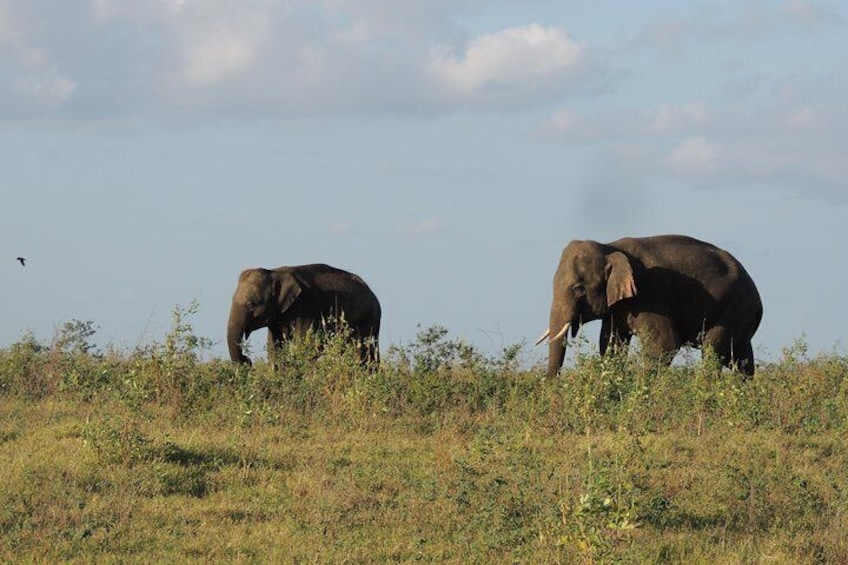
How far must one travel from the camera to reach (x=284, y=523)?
1020cm

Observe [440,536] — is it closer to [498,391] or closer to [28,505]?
[28,505]

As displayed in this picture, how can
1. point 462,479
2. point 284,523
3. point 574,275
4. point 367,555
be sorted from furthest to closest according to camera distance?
point 574,275, point 462,479, point 284,523, point 367,555

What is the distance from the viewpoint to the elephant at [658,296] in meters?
20.7

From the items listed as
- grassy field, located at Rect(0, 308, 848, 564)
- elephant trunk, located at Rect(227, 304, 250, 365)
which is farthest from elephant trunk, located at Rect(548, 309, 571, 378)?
elephant trunk, located at Rect(227, 304, 250, 365)

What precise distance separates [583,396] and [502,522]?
449cm

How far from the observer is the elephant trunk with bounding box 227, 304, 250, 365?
23.3m

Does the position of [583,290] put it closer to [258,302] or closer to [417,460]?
[258,302]

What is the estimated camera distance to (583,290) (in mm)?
20703

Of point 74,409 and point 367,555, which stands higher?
point 74,409

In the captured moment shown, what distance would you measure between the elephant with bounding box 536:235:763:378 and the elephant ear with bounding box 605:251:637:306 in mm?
16

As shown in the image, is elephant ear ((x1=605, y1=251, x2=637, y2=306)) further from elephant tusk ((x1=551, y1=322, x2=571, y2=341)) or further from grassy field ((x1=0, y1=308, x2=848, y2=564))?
grassy field ((x1=0, y1=308, x2=848, y2=564))

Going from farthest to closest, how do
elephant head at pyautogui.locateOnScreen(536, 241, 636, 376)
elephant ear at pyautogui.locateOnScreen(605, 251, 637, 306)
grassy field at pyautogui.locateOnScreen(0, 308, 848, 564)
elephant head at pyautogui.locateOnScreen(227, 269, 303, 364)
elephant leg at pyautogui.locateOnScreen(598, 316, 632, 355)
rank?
elephant head at pyautogui.locateOnScreen(227, 269, 303, 364), elephant leg at pyautogui.locateOnScreen(598, 316, 632, 355), elephant head at pyautogui.locateOnScreen(536, 241, 636, 376), elephant ear at pyautogui.locateOnScreen(605, 251, 637, 306), grassy field at pyautogui.locateOnScreen(0, 308, 848, 564)

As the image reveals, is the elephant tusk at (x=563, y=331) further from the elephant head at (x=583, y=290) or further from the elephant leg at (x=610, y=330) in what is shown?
the elephant leg at (x=610, y=330)

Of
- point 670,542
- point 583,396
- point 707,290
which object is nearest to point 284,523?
point 670,542
